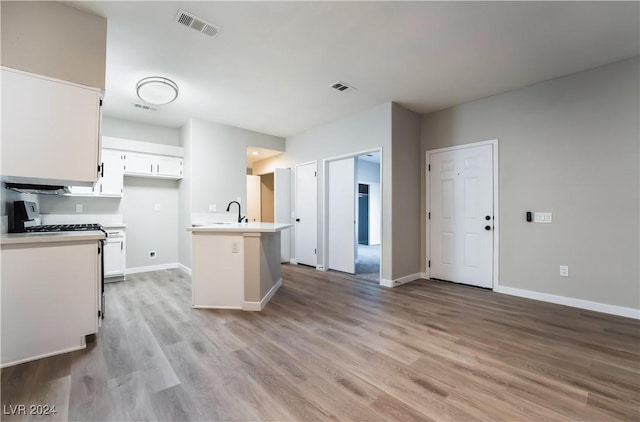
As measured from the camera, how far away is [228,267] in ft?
10.3

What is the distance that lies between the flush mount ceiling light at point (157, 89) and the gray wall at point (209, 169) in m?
1.34

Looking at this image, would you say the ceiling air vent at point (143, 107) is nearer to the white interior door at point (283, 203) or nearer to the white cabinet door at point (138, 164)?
the white cabinet door at point (138, 164)

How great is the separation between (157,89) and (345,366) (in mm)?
3728

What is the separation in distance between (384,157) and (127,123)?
4.56 m

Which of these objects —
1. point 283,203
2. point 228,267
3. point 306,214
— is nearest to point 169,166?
point 283,203

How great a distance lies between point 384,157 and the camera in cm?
425

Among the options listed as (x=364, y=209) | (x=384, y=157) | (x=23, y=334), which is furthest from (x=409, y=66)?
(x=364, y=209)

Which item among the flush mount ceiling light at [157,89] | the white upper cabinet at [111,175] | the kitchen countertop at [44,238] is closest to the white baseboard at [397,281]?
the kitchen countertop at [44,238]

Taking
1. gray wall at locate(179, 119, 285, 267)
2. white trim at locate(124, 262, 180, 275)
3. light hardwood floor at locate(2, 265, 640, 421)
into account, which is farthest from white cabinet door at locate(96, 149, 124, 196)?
light hardwood floor at locate(2, 265, 640, 421)

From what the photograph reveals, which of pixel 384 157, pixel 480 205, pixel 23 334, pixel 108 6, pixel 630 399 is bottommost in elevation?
pixel 630 399

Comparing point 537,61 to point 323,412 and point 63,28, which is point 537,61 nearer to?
point 323,412

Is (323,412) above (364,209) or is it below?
below

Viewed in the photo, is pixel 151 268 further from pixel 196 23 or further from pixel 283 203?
pixel 196 23

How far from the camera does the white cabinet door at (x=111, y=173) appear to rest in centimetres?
444
